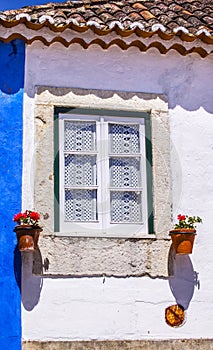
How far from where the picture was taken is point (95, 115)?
755 cm

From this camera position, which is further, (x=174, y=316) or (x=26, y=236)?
(x=174, y=316)

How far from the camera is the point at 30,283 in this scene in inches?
275

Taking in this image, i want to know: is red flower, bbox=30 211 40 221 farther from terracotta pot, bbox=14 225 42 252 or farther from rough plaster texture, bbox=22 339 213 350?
rough plaster texture, bbox=22 339 213 350

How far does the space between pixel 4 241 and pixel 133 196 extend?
1426mm

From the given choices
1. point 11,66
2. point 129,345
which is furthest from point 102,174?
point 129,345

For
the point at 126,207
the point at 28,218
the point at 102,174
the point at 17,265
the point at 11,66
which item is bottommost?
the point at 17,265

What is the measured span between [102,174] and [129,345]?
1.72 m

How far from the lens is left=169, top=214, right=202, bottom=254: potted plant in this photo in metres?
7.21

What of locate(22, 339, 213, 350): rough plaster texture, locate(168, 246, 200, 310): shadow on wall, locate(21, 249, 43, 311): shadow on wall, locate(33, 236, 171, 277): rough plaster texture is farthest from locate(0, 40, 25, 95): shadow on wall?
locate(22, 339, 213, 350): rough plaster texture

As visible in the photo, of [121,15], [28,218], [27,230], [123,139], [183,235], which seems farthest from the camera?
[121,15]

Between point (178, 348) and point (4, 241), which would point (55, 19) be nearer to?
point (4, 241)

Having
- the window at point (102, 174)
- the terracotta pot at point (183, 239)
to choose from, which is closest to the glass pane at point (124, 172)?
the window at point (102, 174)

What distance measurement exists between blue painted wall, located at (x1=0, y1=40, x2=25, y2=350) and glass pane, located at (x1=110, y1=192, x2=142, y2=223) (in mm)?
986

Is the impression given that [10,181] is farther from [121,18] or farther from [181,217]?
[121,18]
